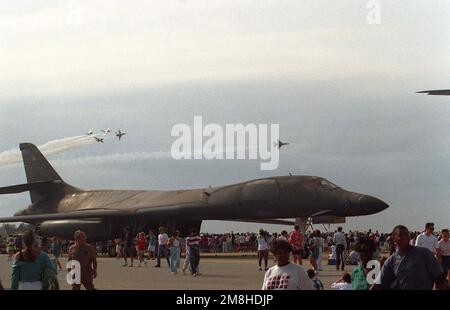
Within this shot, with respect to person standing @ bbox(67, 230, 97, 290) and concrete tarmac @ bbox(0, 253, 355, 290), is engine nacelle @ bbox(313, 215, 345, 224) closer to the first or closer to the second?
concrete tarmac @ bbox(0, 253, 355, 290)

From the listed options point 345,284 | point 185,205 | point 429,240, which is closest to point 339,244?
point 429,240

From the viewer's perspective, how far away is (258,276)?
83.4 feet

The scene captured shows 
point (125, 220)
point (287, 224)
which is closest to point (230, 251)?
point (287, 224)

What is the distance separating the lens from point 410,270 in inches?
391

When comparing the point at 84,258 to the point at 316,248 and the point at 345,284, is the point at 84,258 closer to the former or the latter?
the point at 345,284

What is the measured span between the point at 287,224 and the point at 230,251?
406cm

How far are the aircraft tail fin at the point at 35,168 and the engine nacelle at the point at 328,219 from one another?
2214 cm

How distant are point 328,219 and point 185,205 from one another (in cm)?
710

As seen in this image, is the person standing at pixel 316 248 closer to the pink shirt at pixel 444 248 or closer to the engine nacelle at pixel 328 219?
the pink shirt at pixel 444 248

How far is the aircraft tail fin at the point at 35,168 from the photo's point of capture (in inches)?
2265

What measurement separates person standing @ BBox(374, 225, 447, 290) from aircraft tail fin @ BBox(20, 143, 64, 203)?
48782mm

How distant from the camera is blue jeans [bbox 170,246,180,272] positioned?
27.5 metres
